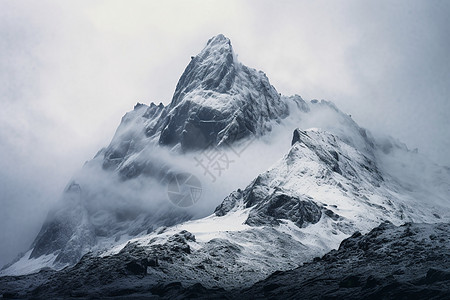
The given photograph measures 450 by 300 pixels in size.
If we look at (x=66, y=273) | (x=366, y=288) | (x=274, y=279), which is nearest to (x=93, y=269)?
(x=66, y=273)

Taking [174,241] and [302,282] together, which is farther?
[174,241]

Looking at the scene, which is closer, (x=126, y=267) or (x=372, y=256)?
(x=372, y=256)

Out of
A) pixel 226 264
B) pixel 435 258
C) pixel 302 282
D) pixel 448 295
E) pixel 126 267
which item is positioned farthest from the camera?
pixel 226 264

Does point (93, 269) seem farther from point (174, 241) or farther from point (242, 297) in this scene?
point (242, 297)

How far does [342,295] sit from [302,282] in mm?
22397

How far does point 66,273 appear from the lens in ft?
550

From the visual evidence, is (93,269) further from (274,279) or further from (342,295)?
(342,295)

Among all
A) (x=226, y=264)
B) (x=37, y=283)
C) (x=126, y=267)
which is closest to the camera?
(x=126, y=267)

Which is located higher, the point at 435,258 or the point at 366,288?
the point at 435,258

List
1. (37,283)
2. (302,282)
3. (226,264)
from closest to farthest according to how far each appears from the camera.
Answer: (302,282)
(37,283)
(226,264)

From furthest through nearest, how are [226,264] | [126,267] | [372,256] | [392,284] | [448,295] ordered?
[226,264], [126,267], [372,256], [392,284], [448,295]

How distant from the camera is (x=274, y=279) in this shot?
135m

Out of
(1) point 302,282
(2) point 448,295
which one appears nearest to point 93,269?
(1) point 302,282

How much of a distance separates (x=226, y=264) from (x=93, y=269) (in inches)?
1848
